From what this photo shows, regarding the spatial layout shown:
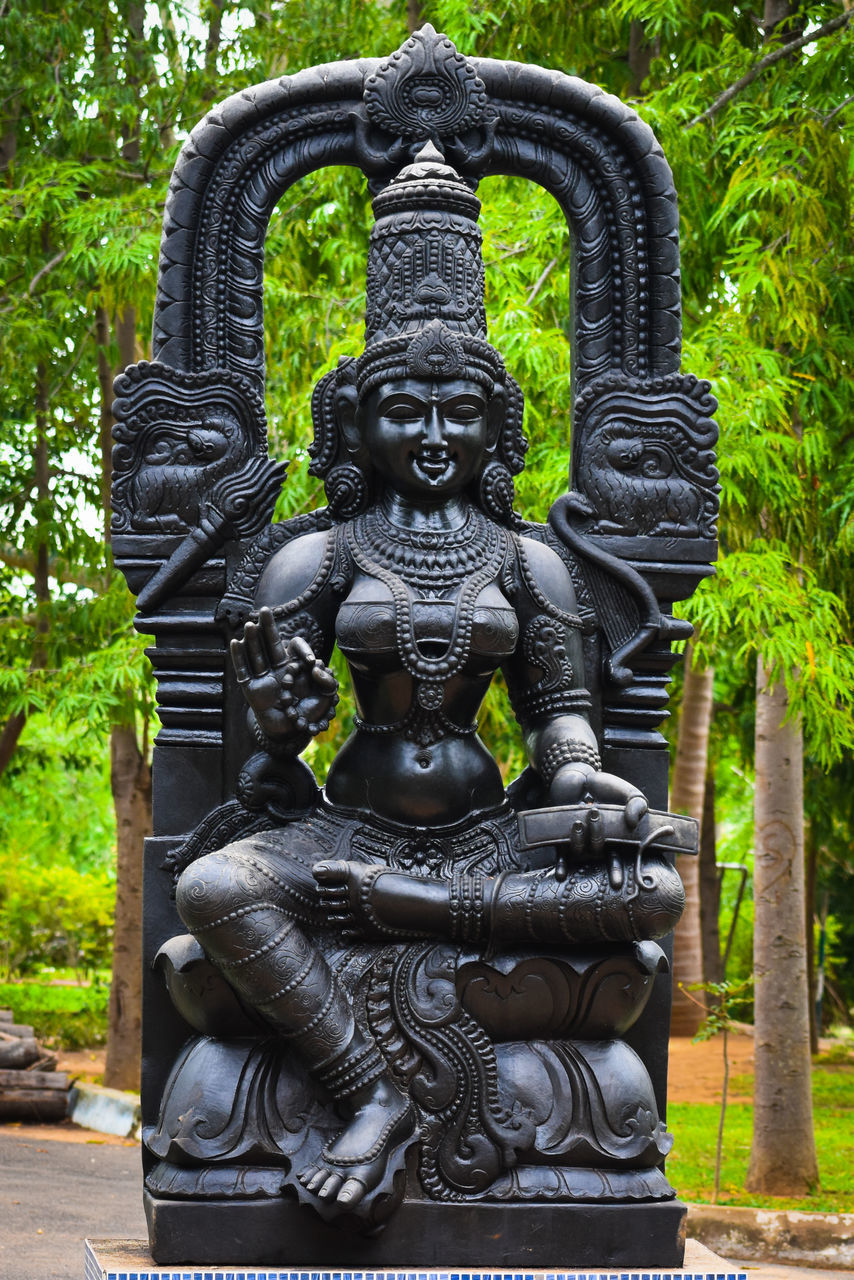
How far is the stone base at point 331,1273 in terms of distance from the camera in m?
4.05

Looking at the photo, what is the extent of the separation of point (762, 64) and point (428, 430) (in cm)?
470

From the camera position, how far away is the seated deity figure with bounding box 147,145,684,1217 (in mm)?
4219

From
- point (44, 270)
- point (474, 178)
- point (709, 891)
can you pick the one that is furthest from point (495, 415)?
point (709, 891)

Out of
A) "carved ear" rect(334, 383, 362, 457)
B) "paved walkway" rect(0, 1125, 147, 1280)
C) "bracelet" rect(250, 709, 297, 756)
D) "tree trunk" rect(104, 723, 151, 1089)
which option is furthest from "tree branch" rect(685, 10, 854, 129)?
"paved walkway" rect(0, 1125, 147, 1280)

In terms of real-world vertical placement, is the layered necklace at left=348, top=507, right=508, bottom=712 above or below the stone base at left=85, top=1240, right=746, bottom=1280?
above

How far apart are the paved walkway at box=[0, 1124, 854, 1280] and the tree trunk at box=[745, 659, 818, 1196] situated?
0.96m

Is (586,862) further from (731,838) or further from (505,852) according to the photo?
(731,838)

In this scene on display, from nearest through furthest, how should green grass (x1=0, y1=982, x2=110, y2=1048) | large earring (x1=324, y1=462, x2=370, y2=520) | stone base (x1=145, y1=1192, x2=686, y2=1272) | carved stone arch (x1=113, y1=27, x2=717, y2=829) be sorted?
1. stone base (x1=145, y1=1192, x2=686, y2=1272)
2. large earring (x1=324, y1=462, x2=370, y2=520)
3. carved stone arch (x1=113, y1=27, x2=717, y2=829)
4. green grass (x1=0, y1=982, x2=110, y2=1048)

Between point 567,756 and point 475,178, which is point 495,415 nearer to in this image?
point 475,178

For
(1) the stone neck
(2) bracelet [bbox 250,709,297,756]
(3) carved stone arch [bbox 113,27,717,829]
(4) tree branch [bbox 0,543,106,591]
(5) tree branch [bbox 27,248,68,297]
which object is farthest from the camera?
(4) tree branch [bbox 0,543,106,591]

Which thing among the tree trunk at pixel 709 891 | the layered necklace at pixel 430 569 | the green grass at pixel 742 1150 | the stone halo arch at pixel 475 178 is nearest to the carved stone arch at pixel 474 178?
the stone halo arch at pixel 475 178

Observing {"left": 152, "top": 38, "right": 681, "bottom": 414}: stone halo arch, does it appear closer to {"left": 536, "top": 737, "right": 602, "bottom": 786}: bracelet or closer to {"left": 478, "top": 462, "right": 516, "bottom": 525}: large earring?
{"left": 478, "top": 462, "right": 516, "bottom": 525}: large earring

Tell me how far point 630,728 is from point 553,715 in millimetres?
470

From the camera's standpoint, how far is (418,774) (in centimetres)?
465
